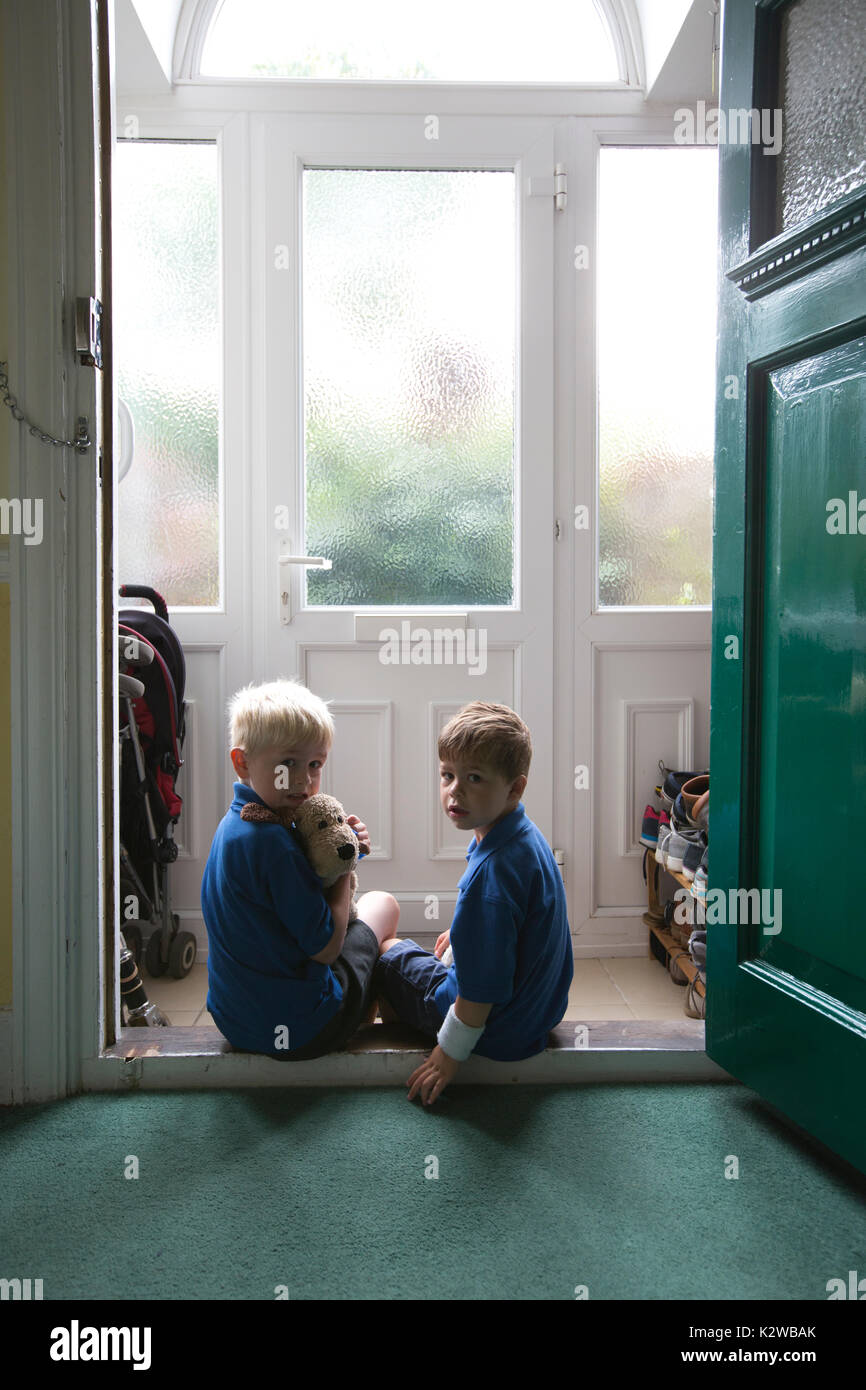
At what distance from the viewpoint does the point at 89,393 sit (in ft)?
5.13

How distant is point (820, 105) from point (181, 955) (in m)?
2.42

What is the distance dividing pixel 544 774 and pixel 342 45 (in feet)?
7.28

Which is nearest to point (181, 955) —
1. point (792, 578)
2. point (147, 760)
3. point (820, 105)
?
point (147, 760)

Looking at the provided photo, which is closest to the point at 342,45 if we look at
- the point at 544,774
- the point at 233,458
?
the point at 233,458

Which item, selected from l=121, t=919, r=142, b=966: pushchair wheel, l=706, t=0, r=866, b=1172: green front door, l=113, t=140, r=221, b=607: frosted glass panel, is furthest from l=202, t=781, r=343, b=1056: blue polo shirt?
l=113, t=140, r=221, b=607: frosted glass panel

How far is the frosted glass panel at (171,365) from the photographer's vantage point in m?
2.77

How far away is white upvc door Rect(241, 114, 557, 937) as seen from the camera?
2729 millimetres

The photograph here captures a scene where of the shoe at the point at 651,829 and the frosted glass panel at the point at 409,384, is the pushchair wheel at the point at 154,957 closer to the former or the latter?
the frosted glass panel at the point at 409,384

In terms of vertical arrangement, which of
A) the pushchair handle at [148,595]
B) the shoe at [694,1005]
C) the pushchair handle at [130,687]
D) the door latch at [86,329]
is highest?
the door latch at [86,329]

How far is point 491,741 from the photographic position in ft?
5.00

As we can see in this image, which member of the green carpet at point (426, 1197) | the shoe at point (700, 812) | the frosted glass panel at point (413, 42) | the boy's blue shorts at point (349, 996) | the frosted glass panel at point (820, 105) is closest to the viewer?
the green carpet at point (426, 1197)

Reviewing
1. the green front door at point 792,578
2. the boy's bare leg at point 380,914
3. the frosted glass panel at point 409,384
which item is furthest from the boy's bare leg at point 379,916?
the frosted glass panel at point 409,384

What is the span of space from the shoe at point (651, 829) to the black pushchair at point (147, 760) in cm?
135
